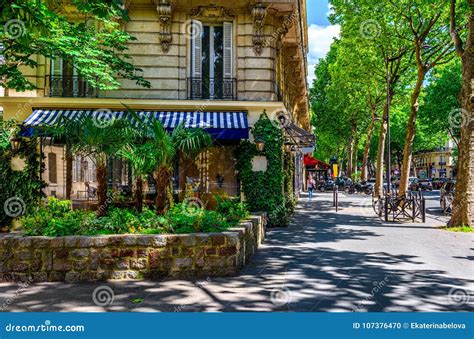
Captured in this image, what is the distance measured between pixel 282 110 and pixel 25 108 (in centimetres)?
910

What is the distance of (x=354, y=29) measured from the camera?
22.2 metres

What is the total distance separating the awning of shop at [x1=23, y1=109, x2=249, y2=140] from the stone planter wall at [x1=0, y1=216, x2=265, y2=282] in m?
6.75

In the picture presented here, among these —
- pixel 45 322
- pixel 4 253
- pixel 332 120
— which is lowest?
pixel 45 322

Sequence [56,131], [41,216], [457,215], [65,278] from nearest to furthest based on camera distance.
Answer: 1. [65,278]
2. [41,216]
3. [56,131]
4. [457,215]

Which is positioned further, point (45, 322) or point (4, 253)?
point (4, 253)

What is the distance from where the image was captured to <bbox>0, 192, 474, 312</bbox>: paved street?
5.91 metres

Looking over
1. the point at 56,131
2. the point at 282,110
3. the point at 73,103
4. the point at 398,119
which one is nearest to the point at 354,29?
the point at 282,110

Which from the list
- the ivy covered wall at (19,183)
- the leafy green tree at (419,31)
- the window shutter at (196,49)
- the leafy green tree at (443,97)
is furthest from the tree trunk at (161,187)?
the leafy green tree at (443,97)

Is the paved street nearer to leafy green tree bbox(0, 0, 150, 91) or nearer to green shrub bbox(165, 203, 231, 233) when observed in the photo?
green shrub bbox(165, 203, 231, 233)

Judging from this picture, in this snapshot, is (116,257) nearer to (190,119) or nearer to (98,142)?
(98,142)

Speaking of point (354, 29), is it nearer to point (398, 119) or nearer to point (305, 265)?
point (305, 265)

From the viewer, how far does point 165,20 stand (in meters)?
15.6

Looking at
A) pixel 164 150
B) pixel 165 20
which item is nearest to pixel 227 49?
pixel 165 20

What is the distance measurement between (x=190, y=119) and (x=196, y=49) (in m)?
3.07
